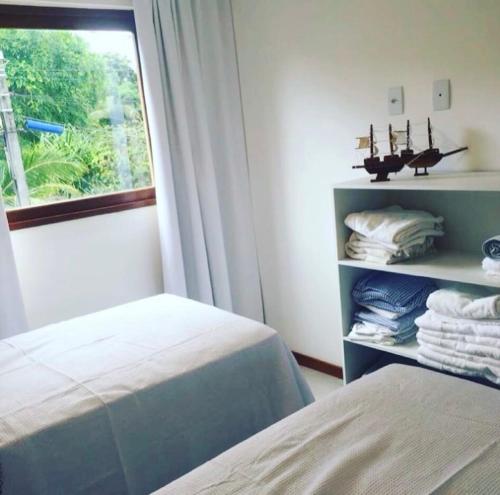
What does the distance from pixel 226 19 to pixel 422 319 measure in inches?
74.7

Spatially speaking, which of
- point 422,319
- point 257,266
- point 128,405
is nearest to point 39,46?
point 257,266

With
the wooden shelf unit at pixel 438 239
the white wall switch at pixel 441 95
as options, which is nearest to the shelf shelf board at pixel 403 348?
the wooden shelf unit at pixel 438 239

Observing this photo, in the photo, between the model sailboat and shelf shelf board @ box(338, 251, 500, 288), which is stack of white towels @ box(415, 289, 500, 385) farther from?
the model sailboat

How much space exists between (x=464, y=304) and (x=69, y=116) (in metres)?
1.99

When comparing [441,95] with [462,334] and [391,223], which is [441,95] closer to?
[391,223]

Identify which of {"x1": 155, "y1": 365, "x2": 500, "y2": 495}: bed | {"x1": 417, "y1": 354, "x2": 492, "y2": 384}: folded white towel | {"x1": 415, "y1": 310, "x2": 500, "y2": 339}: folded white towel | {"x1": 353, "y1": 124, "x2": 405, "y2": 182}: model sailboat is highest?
{"x1": 353, "y1": 124, "x2": 405, "y2": 182}: model sailboat

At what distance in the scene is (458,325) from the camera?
1.82m

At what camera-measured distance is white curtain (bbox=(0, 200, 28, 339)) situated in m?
2.21

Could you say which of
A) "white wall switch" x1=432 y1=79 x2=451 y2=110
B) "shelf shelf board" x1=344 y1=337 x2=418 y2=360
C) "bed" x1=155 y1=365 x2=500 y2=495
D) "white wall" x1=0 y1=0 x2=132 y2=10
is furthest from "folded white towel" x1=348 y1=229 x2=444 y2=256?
"white wall" x1=0 y1=0 x2=132 y2=10

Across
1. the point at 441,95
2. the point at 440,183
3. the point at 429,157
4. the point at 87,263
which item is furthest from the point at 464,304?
the point at 87,263

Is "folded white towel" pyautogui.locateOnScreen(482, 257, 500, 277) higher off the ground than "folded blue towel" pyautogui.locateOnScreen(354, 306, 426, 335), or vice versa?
"folded white towel" pyautogui.locateOnScreen(482, 257, 500, 277)

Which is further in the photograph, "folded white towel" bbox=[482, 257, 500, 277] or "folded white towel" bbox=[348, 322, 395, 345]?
"folded white towel" bbox=[348, 322, 395, 345]

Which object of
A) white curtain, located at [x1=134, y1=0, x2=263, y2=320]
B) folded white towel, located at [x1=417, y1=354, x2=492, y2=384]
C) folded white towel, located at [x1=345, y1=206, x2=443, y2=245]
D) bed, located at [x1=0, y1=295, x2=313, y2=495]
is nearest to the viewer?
bed, located at [x1=0, y1=295, x2=313, y2=495]

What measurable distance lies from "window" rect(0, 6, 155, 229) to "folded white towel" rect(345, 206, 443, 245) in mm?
1226
